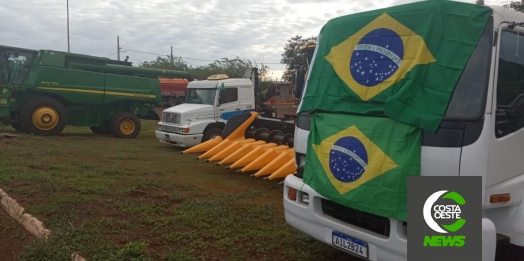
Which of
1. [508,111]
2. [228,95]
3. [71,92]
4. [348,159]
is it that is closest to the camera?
[508,111]

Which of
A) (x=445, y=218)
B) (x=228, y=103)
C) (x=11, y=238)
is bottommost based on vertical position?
(x=11, y=238)

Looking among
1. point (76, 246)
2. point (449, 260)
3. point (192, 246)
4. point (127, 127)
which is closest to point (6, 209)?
point (76, 246)

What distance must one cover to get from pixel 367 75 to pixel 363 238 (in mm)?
1313

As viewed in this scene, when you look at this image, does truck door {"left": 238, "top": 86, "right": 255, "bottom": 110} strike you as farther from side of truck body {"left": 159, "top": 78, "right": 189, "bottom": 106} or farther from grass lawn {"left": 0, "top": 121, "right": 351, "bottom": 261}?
side of truck body {"left": 159, "top": 78, "right": 189, "bottom": 106}

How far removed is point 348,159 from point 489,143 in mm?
1034

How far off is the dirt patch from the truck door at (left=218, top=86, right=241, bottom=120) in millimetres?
9121

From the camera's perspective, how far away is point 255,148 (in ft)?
32.2

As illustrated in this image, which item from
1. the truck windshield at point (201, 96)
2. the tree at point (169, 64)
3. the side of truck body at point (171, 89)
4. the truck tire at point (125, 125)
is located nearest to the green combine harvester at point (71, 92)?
the truck tire at point (125, 125)

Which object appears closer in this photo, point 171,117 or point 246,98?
point 171,117

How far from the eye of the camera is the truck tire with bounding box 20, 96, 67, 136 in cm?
1730

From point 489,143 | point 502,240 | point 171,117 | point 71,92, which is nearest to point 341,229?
point 502,240

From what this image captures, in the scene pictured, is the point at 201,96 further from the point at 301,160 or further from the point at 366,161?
the point at 366,161

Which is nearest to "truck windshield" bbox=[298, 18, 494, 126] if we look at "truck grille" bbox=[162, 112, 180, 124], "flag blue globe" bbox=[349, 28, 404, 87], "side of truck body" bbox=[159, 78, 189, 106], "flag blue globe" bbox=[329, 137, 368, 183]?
"flag blue globe" bbox=[349, 28, 404, 87]

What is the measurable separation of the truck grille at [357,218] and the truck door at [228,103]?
11125mm
